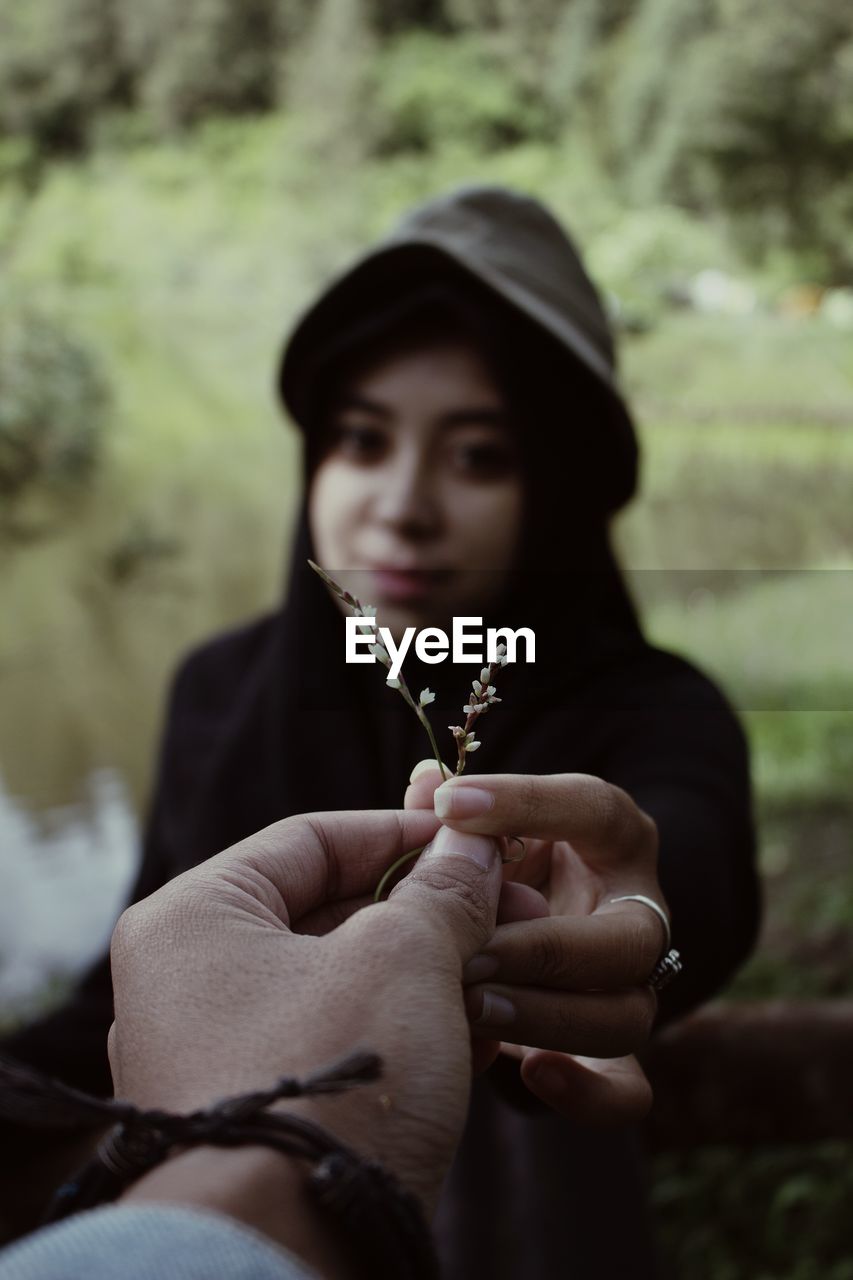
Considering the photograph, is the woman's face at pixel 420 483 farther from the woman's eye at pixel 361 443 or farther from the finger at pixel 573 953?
the finger at pixel 573 953

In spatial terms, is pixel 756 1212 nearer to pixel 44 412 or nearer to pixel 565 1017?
pixel 565 1017

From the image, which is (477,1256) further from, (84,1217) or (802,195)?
(802,195)

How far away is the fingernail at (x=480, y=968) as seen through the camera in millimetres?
310

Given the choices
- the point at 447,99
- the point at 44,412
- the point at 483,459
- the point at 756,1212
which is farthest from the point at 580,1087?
the point at 447,99

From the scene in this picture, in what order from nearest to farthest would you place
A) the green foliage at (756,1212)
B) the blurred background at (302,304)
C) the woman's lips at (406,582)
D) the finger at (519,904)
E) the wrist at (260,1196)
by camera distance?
the wrist at (260,1196), the finger at (519,904), the woman's lips at (406,582), the green foliage at (756,1212), the blurred background at (302,304)

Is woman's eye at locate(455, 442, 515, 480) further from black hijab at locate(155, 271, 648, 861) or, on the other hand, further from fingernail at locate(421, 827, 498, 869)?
fingernail at locate(421, 827, 498, 869)

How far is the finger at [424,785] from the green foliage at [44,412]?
59.8 inches

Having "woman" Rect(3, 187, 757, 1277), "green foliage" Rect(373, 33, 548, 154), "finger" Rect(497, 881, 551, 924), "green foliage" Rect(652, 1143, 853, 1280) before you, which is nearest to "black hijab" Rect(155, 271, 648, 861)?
"woman" Rect(3, 187, 757, 1277)

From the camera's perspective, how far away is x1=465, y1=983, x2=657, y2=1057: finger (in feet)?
1.05

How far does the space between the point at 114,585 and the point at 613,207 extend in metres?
1.11

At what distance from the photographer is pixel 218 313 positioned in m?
1.89

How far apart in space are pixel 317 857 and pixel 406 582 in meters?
0.40

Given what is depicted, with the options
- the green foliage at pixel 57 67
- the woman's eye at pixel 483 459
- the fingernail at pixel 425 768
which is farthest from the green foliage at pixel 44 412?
the fingernail at pixel 425 768

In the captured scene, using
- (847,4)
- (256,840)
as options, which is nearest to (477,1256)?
(256,840)
